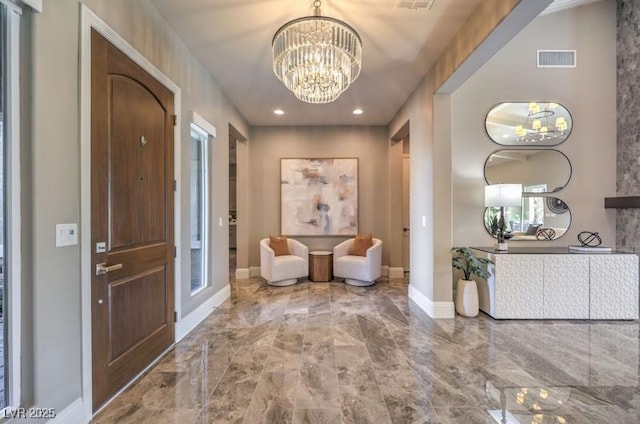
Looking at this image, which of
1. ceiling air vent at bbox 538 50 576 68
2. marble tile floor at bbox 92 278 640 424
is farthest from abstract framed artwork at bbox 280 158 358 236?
ceiling air vent at bbox 538 50 576 68

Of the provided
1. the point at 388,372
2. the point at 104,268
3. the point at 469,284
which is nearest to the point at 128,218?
the point at 104,268

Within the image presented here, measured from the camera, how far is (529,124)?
3977mm

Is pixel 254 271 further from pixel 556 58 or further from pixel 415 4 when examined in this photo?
pixel 556 58

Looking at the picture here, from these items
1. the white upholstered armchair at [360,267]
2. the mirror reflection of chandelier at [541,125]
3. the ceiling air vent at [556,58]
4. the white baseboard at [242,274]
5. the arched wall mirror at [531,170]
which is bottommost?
the white baseboard at [242,274]

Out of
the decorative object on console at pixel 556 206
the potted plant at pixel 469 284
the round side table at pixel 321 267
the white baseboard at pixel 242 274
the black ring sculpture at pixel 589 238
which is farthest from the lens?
the white baseboard at pixel 242 274

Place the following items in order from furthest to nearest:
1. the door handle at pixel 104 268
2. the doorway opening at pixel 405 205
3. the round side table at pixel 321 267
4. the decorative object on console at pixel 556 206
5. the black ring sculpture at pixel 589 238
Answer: the doorway opening at pixel 405 205
the round side table at pixel 321 267
the decorative object on console at pixel 556 206
the black ring sculpture at pixel 589 238
the door handle at pixel 104 268

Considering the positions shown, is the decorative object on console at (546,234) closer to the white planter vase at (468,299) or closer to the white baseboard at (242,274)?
the white planter vase at (468,299)

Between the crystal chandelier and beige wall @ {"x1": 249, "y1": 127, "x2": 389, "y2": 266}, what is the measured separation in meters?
3.22

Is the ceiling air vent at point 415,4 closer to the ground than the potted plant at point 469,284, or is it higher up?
higher up

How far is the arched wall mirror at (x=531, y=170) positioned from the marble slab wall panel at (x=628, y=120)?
0.61 metres

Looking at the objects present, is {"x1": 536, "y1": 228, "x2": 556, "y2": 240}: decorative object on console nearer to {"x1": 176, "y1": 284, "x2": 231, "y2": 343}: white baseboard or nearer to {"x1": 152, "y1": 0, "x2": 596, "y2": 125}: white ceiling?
{"x1": 152, "y1": 0, "x2": 596, "y2": 125}: white ceiling

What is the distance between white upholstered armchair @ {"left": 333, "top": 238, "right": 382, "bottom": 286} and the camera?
4.96m

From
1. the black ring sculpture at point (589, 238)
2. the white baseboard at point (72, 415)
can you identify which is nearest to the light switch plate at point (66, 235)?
the white baseboard at point (72, 415)

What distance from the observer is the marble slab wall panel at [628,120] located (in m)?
3.66
